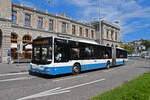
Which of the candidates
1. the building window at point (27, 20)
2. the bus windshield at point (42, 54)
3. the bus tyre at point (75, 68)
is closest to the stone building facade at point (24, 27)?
the building window at point (27, 20)

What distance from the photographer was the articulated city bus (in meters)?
8.33

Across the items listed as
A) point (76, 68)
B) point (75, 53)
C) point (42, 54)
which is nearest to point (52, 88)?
point (42, 54)

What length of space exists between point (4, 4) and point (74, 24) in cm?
2100

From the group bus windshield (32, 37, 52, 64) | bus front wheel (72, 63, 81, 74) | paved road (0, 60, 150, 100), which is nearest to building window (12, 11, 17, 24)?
bus windshield (32, 37, 52, 64)

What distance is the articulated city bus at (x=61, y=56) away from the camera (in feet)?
27.3

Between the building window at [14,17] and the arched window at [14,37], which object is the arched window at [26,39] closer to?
the arched window at [14,37]

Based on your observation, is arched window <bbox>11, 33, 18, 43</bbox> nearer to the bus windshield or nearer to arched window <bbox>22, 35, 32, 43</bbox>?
arched window <bbox>22, 35, 32, 43</bbox>

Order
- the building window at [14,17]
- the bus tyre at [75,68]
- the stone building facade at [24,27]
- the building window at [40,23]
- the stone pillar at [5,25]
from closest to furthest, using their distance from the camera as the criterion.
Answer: the bus tyre at [75,68], the stone pillar at [5,25], the stone building facade at [24,27], the building window at [14,17], the building window at [40,23]

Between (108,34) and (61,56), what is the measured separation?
46.7 meters

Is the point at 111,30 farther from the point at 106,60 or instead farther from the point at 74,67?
the point at 74,67

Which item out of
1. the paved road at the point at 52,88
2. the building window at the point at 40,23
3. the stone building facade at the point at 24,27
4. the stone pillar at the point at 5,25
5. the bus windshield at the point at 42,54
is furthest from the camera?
the building window at the point at 40,23

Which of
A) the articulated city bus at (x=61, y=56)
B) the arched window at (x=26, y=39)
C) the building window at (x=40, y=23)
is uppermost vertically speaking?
the building window at (x=40, y=23)

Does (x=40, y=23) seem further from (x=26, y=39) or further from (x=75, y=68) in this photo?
(x=75, y=68)

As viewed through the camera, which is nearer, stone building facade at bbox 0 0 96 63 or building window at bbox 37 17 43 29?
stone building facade at bbox 0 0 96 63
